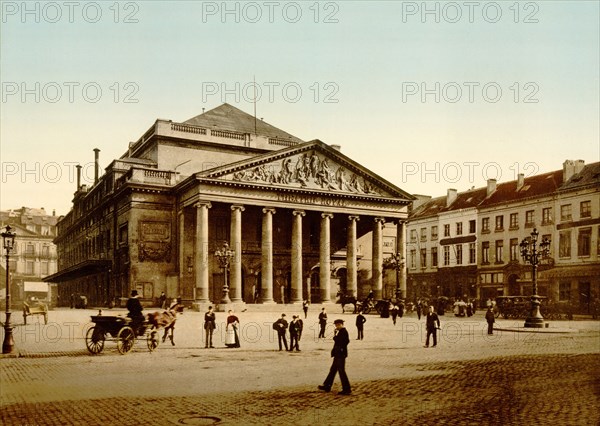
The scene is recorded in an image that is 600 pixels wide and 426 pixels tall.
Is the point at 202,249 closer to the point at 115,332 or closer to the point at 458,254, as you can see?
the point at 115,332

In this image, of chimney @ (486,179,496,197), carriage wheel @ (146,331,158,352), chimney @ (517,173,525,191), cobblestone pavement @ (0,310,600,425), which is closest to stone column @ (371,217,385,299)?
chimney @ (517,173,525,191)

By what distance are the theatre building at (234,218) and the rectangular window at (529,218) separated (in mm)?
12105

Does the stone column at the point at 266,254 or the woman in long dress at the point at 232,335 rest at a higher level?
the stone column at the point at 266,254

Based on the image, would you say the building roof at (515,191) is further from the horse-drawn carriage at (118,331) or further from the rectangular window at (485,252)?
the horse-drawn carriage at (118,331)

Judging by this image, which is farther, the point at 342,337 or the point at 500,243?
the point at 500,243

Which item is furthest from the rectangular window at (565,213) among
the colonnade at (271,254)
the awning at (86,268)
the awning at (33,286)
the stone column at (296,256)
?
the awning at (33,286)

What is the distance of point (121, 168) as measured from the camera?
51438 millimetres

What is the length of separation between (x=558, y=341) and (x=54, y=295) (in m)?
79.9

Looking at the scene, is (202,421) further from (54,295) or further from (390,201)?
(54,295)

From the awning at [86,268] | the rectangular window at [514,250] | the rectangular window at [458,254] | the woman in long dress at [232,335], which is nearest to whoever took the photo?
the woman in long dress at [232,335]

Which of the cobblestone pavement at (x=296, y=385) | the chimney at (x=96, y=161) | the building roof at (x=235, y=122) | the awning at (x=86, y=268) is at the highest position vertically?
the building roof at (x=235, y=122)

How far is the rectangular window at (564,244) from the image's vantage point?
32.0 metres

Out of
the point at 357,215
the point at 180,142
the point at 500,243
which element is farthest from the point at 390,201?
the point at 180,142

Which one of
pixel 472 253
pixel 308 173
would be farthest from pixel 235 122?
pixel 472 253
